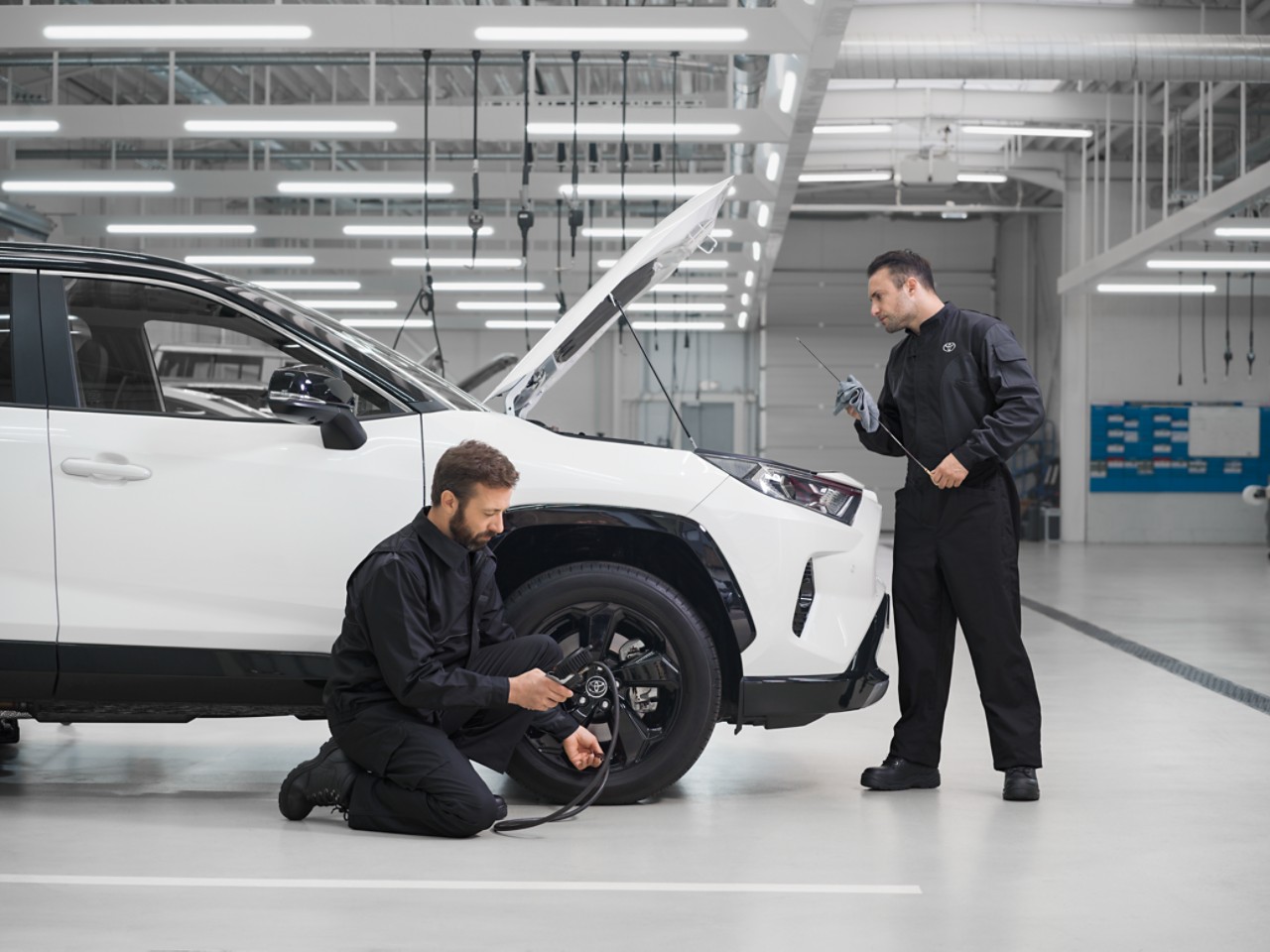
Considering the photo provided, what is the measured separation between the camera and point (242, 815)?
3.95 meters

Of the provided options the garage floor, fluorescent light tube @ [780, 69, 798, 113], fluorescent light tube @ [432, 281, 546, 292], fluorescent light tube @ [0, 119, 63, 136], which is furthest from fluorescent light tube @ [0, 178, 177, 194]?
the garage floor

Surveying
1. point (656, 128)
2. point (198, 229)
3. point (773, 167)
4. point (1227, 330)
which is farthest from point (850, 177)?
point (656, 128)

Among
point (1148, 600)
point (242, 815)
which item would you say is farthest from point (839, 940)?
point (1148, 600)

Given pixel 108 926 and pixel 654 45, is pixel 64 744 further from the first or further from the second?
pixel 654 45

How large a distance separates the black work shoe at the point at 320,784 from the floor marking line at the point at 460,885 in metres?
0.54

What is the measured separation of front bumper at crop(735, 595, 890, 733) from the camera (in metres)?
4.02

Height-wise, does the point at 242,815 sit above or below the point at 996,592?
below

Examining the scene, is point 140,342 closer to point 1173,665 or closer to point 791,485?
point 791,485

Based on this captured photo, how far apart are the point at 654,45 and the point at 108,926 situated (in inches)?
252

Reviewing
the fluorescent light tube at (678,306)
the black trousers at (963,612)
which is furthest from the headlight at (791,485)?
the fluorescent light tube at (678,306)

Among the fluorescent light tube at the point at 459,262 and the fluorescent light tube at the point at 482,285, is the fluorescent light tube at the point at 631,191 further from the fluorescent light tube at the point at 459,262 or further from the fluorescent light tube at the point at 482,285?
the fluorescent light tube at the point at 482,285

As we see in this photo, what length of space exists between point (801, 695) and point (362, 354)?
1.55m

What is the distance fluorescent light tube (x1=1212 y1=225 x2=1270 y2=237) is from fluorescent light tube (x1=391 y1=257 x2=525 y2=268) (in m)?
7.37

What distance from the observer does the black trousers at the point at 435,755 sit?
364cm
